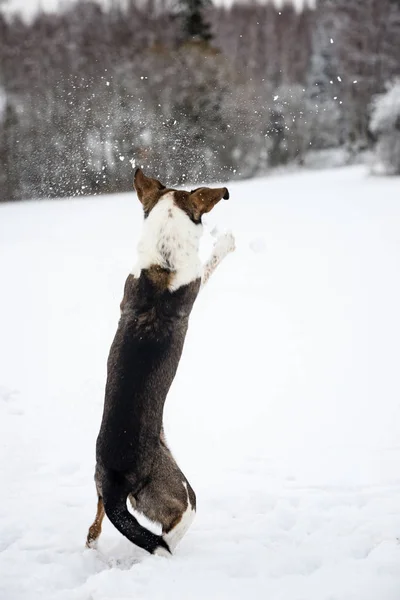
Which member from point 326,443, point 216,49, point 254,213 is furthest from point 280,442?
point 216,49

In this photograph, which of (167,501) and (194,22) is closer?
(167,501)

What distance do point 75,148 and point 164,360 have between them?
1378cm

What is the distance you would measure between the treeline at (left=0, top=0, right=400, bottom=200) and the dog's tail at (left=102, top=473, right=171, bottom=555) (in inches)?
453

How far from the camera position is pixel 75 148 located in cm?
1600

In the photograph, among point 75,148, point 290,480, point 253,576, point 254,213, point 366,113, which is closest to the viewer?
point 253,576

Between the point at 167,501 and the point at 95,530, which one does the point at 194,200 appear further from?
the point at 95,530

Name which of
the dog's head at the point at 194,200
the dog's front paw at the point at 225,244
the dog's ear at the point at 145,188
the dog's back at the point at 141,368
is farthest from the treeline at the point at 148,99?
the dog's back at the point at 141,368

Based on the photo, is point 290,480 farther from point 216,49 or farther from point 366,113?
point 366,113

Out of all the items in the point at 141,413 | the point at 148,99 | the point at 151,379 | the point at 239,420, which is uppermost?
the point at 148,99

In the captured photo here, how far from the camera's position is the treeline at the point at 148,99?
16031 millimetres

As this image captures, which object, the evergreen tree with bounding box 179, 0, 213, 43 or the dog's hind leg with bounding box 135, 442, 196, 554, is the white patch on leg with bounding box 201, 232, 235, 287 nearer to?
the dog's hind leg with bounding box 135, 442, 196, 554

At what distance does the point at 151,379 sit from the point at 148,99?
15650 mm

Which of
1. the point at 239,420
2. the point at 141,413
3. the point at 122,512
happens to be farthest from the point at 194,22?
the point at 122,512

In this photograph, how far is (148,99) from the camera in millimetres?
17484
